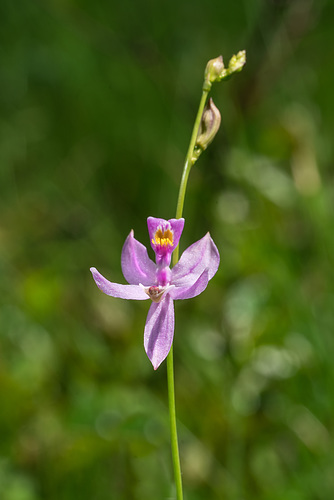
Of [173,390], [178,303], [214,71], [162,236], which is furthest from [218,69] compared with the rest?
[178,303]

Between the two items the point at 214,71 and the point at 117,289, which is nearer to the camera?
the point at 117,289

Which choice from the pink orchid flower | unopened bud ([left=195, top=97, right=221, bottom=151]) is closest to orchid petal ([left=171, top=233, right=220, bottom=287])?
the pink orchid flower

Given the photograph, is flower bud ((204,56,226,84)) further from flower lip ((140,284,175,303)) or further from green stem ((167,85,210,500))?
flower lip ((140,284,175,303))

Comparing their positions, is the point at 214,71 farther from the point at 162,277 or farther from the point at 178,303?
the point at 178,303

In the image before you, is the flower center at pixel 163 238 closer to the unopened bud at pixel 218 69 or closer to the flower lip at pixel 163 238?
the flower lip at pixel 163 238

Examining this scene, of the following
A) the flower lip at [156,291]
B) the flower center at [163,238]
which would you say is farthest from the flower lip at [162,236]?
the flower lip at [156,291]

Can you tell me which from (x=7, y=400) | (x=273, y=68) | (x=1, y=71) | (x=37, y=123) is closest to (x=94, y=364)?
(x=7, y=400)

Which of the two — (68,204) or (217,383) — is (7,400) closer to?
(217,383)
